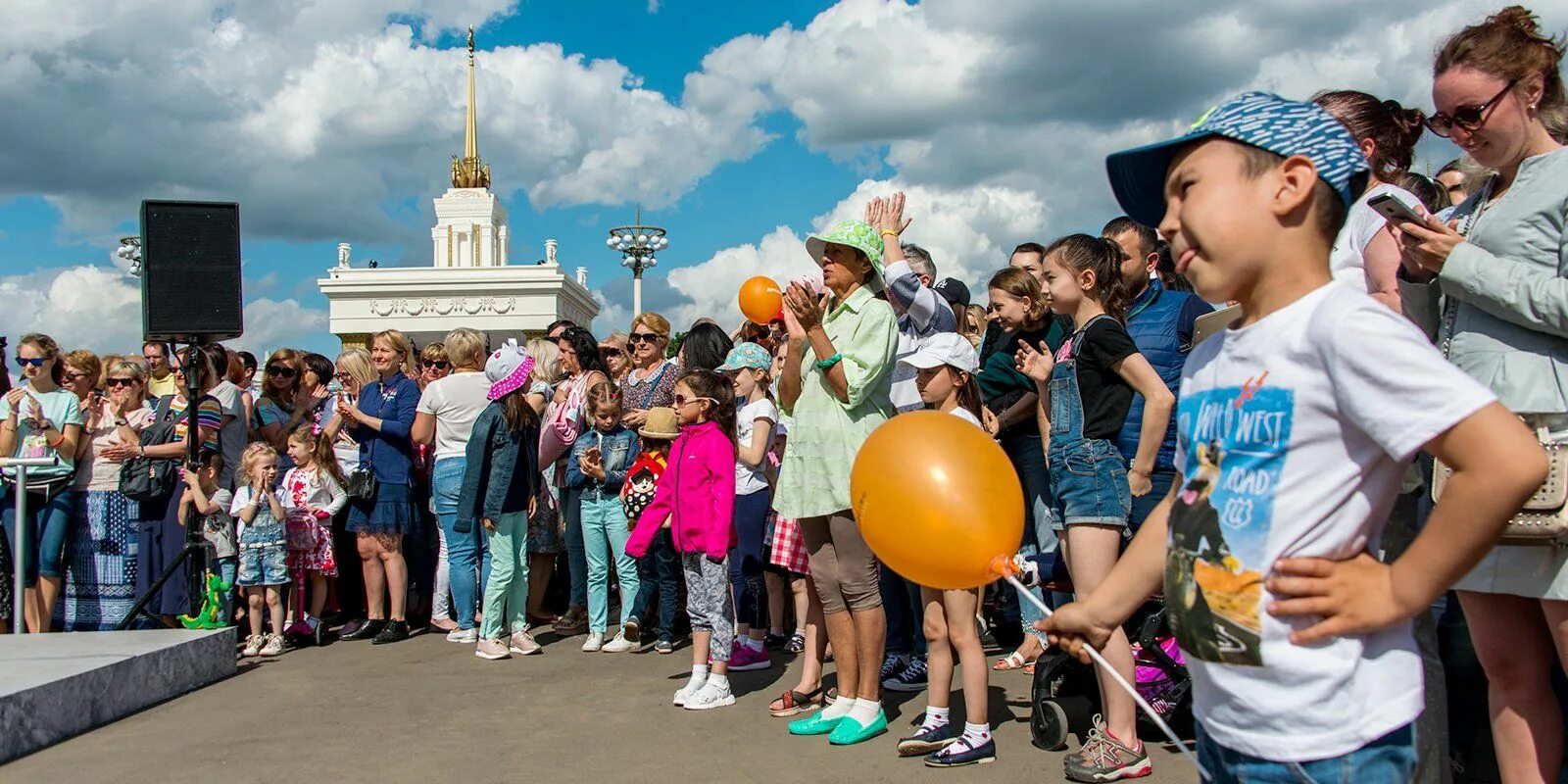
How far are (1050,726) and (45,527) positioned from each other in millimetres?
7122

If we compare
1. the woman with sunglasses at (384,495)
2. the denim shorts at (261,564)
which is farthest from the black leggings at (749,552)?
the denim shorts at (261,564)

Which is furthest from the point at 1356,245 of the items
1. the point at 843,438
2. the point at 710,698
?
the point at 710,698

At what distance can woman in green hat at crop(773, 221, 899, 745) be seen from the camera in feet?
15.7

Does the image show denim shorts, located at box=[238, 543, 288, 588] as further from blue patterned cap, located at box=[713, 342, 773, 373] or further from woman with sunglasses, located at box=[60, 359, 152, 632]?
blue patterned cap, located at box=[713, 342, 773, 373]

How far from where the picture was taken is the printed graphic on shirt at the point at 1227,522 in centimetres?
175

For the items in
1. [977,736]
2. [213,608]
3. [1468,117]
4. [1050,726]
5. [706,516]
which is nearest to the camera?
[1468,117]

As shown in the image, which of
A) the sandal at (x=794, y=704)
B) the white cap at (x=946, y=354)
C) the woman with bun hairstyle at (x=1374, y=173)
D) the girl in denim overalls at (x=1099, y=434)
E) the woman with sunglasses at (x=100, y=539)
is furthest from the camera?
the woman with sunglasses at (x=100, y=539)

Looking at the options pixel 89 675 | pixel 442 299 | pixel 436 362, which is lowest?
pixel 89 675

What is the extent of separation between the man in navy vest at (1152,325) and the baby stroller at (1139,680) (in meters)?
0.41

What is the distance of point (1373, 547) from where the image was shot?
1.76 metres

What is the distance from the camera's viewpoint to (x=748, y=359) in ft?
23.0

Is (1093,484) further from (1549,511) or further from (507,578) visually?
(507,578)

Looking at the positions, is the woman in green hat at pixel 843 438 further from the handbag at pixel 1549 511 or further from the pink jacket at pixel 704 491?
the handbag at pixel 1549 511

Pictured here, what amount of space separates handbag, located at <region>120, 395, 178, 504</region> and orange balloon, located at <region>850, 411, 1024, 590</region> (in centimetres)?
695
